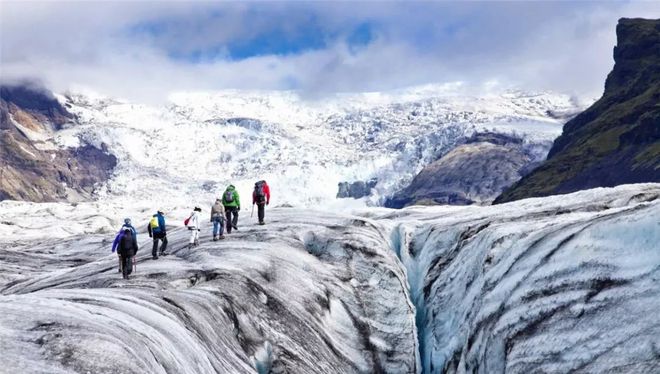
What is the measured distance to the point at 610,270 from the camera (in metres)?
29.7

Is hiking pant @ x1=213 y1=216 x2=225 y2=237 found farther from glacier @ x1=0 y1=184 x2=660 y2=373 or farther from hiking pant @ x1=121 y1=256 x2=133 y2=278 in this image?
hiking pant @ x1=121 y1=256 x2=133 y2=278

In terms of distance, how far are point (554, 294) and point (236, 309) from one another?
13.3 m

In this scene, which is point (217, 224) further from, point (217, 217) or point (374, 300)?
point (374, 300)

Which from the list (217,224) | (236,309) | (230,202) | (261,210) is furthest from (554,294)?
(261,210)

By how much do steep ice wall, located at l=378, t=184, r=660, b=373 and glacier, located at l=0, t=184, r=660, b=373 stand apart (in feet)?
0.24

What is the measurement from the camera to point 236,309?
1324 inches

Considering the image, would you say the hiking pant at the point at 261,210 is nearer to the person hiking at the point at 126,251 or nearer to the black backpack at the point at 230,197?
the black backpack at the point at 230,197

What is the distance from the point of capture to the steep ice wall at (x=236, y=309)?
20.9 m

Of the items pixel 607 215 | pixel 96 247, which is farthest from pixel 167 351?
pixel 96 247

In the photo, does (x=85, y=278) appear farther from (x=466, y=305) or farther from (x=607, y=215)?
(x=607, y=215)

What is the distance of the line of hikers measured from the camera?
128ft

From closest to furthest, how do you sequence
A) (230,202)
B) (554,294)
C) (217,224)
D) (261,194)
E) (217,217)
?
1. (554,294)
2. (217,217)
3. (217,224)
4. (230,202)
5. (261,194)

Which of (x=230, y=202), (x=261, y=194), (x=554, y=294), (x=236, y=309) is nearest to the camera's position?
(x=554, y=294)

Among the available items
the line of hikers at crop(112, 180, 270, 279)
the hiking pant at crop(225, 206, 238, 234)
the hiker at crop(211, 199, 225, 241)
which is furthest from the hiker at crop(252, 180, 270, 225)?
the hiker at crop(211, 199, 225, 241)
